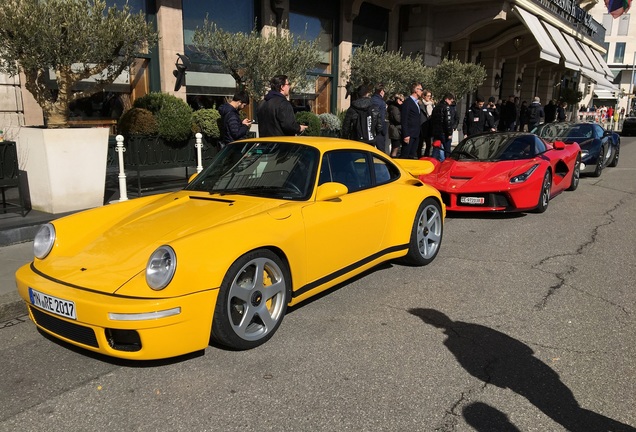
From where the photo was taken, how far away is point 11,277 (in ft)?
15.9

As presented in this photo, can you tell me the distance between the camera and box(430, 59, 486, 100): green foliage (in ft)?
59.2

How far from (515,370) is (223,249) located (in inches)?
78.9

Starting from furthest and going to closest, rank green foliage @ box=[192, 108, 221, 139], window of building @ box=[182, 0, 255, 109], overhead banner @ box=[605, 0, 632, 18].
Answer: overhead banner @ box=[605, 0, 632, 18], window of building @ box=[182, 0, 255, 109], green foliage @ box=[192, 108, 221, 139]

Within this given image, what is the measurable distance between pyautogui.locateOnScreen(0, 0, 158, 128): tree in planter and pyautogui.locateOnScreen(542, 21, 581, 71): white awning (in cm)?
2238

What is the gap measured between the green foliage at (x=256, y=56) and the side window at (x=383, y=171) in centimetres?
632

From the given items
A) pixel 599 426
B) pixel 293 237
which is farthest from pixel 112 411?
pixel 599 426

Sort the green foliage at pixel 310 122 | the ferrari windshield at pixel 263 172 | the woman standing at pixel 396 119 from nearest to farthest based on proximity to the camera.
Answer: the ferrari windshield at pixel 263 172
the woman standing at pixel 396 119
the green foliage at pixel 310 122

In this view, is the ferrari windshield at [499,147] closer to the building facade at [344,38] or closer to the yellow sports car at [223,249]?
the yellow sports car at [223,249]

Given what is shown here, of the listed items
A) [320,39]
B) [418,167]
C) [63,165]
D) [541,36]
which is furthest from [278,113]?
[541,36]

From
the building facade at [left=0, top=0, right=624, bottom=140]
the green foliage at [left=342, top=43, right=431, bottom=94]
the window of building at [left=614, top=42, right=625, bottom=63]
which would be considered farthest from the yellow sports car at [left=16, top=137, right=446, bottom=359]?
the window of building at [left=614, top=42, right=625, bottom=63]

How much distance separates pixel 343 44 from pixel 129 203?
14673 millimetres

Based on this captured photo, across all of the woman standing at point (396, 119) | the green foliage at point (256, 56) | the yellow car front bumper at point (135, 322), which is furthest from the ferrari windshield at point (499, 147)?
the yellow car front bumper at point (135, 322)

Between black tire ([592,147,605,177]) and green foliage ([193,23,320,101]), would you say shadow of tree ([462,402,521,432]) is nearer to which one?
green foliage ([193,23,320,101])

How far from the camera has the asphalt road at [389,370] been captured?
275 centimetres
